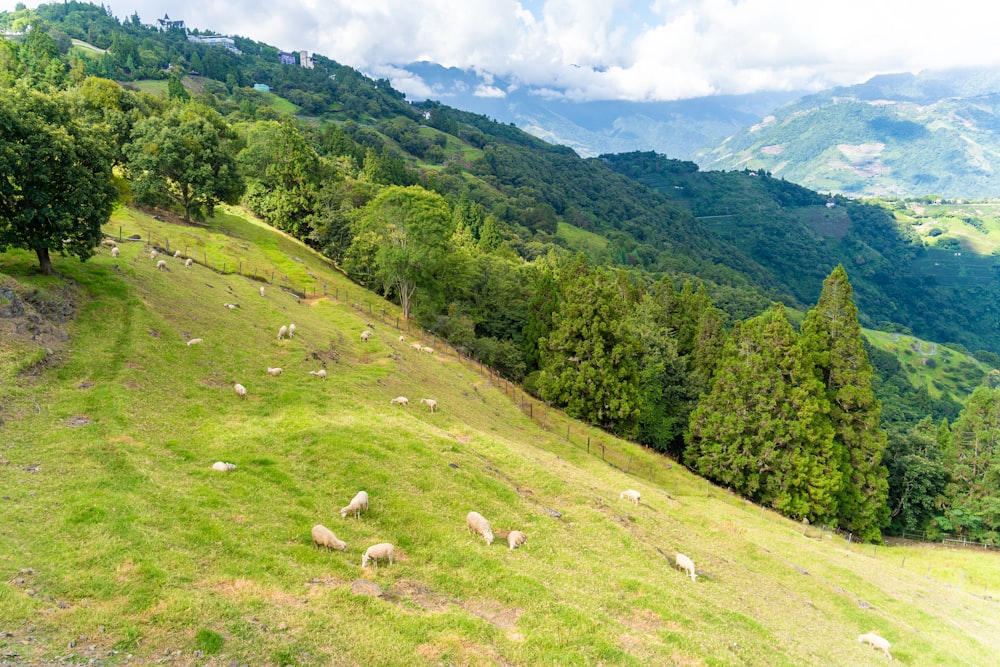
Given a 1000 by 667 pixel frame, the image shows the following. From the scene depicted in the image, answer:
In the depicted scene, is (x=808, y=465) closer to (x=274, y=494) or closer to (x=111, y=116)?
(x=274, y=494)

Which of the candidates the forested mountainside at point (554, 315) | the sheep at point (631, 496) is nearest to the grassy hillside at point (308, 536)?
the sheep at point (631, 496)

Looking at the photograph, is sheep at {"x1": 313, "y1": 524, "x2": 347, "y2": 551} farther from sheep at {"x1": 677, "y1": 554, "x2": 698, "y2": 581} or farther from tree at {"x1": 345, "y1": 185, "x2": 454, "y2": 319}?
tree at {"x1": 345, "y1": 185, "x2": 454, "y2": 319}

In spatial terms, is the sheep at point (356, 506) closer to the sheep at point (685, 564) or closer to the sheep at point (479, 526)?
the sheep at point (479, 526)

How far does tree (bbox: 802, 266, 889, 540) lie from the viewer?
5384 centimetres

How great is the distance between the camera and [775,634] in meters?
20.1

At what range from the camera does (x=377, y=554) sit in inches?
705

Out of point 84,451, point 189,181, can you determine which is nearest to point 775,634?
point 84,451

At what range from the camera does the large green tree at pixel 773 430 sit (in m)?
52.0

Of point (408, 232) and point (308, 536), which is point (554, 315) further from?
point (308, 536)

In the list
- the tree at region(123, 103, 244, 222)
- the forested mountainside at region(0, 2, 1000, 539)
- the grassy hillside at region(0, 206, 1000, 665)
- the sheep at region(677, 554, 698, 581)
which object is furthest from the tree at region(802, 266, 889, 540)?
the tree at region(123, 103, 244, 222)

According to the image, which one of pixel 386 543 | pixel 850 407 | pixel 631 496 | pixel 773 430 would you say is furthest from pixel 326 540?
pixel 850 407

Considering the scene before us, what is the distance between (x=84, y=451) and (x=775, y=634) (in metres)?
27.1

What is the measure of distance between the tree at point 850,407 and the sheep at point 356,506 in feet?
167

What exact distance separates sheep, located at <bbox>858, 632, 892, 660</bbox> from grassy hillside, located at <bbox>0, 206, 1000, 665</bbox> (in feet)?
3.23
